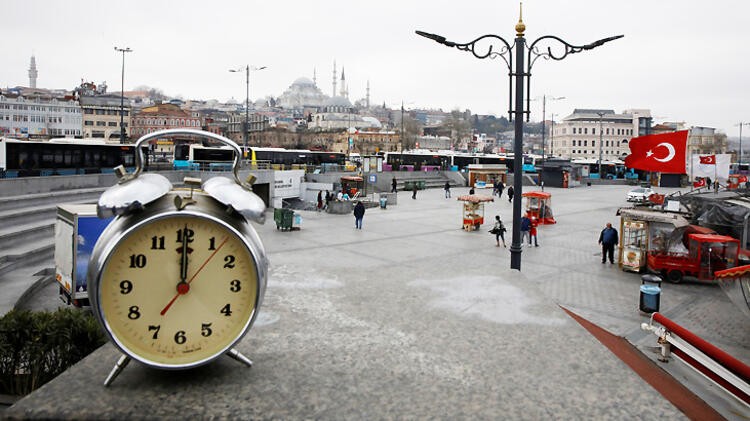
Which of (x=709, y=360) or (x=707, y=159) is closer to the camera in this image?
(x=709, y=360)

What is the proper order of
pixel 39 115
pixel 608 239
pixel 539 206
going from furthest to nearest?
pixel 39 115
pixel 539 206
pixel 608 239

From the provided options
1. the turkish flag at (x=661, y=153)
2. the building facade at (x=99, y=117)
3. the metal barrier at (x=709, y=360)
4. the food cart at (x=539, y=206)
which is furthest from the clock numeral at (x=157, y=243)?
the building facade at (x=99, y=117)

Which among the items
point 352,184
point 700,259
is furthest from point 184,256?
point 352,184

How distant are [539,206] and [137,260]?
77.8ft

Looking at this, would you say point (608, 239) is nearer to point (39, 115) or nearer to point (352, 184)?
point (352, 184)

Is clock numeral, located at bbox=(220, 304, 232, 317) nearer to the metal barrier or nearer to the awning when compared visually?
the metal barrier

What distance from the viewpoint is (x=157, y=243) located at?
3908mm

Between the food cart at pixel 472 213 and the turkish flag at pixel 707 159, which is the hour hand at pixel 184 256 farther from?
the turkish flag at pixel 707 159

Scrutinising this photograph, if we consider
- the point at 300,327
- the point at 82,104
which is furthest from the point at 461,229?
the point at 82,104

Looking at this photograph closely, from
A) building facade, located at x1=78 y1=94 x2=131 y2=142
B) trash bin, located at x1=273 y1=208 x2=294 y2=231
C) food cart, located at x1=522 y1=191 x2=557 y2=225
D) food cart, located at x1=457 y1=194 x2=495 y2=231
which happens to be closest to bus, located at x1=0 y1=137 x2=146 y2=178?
trash bin, located at x1=273 y1=208 x2=294 y2=231

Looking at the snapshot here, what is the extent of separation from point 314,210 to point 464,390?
2523cm

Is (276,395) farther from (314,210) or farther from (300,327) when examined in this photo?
(314,210)

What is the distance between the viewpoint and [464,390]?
4105 millimetres

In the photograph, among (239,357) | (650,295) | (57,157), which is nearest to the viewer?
(239,357)
